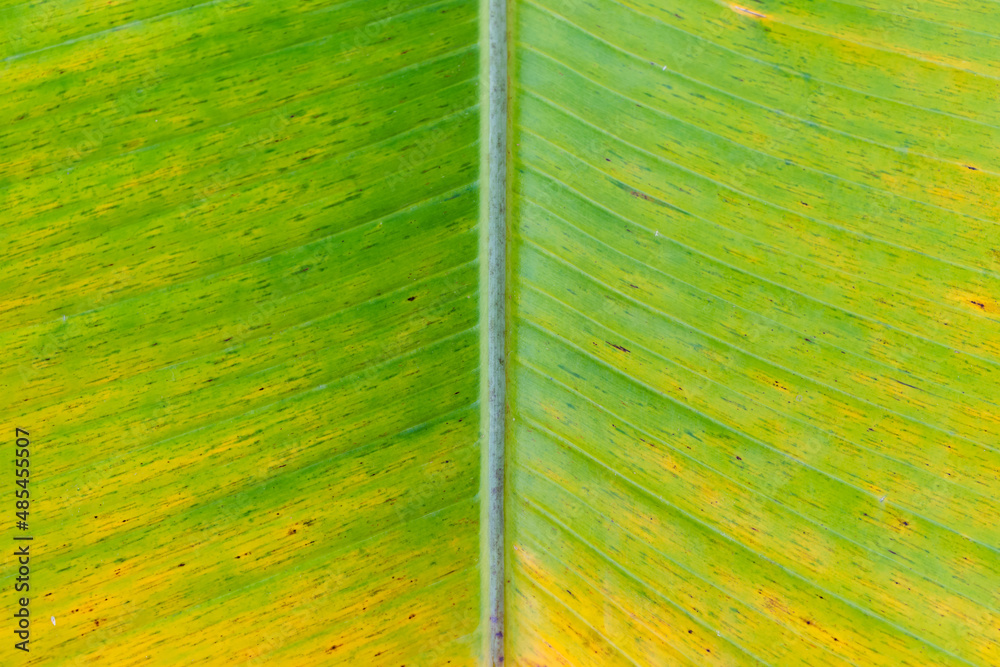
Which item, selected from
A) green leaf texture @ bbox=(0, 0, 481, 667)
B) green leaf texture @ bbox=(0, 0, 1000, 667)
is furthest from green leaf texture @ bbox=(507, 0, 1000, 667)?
green leaf texture @ bbox=(0, 0, 481, 667)

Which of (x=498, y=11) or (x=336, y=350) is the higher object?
(x=498, y=11)

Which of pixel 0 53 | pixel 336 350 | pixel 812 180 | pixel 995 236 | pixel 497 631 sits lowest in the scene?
pixel 497 631

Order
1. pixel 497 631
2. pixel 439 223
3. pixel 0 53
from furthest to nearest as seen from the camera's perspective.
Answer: pixel 497 631 < pixel 439 223 < pixel 0 53

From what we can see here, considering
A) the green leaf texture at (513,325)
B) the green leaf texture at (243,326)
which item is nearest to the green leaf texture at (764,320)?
the green leaf texture at (513,325)

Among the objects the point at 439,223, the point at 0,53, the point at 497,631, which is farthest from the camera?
the point at 497,631

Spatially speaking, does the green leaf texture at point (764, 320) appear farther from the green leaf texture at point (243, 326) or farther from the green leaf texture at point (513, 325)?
the green leaf texture at point (243, 326)

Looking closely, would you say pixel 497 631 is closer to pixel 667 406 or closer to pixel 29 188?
pixel 667 406

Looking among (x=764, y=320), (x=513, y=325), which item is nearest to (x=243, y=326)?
(x=513, y=325)

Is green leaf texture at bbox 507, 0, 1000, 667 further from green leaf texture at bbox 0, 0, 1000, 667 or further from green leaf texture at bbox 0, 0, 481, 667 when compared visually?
green leaf texture at bbox 0, 0, 481, 667

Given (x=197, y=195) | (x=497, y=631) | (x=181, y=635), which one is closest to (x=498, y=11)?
(x=197, y=195)

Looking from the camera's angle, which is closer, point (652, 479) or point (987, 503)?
point (987, 503)

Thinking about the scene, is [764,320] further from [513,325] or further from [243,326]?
[243,326]
